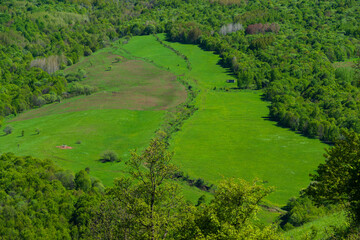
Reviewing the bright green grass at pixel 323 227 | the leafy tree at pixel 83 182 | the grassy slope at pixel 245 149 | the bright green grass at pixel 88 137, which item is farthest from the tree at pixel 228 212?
the bright green grass at pixel 88 137

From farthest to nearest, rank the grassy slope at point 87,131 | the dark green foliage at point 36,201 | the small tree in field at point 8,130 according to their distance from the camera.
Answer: the small tree in field at point 8,130
the grassy slope at point 87,131
the dark green foliage at point 36,201

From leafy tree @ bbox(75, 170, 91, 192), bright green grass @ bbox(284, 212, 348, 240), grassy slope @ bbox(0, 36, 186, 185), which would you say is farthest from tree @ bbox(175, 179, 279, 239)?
grassy slope @ bbox(0, 36, 186, 185)

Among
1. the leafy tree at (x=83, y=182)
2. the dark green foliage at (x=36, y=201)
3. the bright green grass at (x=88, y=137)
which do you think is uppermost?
the dark green foliage at (x=36, y=201)

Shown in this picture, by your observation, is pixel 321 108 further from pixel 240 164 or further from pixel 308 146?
pixel 240 164

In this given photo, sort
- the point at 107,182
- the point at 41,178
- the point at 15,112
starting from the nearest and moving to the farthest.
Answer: the point at 41,178, the point at 107,182, the point at 15,112

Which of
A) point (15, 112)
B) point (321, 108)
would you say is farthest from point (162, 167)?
point (15, 112)

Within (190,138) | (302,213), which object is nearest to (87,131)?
(190,138)

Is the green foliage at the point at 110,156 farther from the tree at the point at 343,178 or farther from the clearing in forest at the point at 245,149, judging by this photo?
the tree at the point at 343,178
